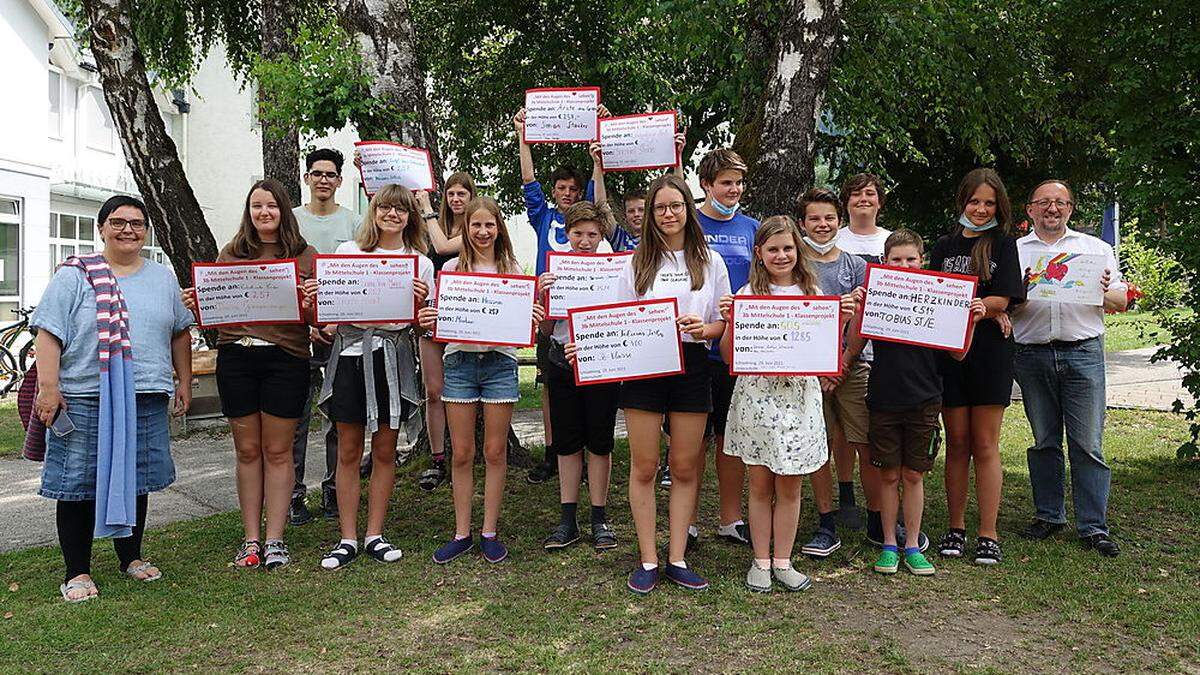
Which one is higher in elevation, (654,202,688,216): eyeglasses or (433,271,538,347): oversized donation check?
(654,202,688,216): eyeglasses

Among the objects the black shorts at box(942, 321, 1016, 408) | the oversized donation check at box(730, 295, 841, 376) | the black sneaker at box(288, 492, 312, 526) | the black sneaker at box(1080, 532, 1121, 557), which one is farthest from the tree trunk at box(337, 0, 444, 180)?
the black sneaker at box(1080, 532, 1121, 557)

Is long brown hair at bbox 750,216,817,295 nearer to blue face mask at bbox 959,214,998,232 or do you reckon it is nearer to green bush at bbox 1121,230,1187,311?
blue face mask at bbox 959,214,998,232

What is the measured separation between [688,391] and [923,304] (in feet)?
4.06

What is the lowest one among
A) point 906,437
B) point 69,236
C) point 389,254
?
point 906,437

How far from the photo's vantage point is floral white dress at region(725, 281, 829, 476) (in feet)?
14.4

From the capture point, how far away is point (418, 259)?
192 inches

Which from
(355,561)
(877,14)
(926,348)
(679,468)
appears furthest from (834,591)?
(877,14)

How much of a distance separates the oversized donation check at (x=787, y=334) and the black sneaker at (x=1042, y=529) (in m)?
2.02

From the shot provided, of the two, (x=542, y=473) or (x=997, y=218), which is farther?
(x=542, y=473)

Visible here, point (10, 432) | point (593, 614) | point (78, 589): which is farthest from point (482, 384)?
point (10, 432)

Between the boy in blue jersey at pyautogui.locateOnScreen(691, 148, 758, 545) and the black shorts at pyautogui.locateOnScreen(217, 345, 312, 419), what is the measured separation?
7.18 feet

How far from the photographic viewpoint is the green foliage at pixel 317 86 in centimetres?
620

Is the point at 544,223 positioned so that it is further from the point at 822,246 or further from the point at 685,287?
the point at 822,246

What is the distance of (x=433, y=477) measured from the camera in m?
6.54
